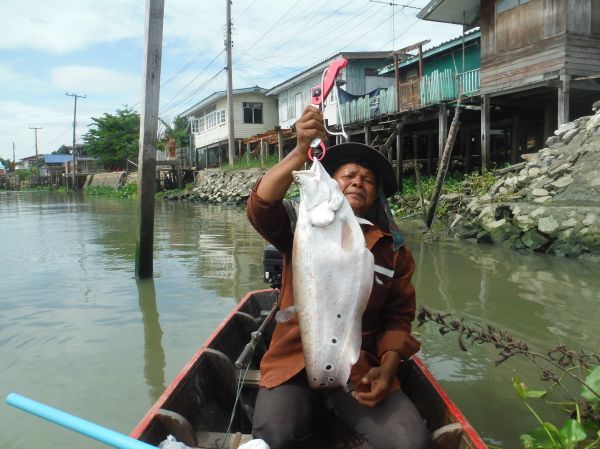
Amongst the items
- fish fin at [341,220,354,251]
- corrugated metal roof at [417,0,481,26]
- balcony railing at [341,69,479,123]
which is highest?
corrugated metal roof at [417,0,481,26]

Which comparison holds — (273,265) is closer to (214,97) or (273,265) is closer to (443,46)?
(443,46)

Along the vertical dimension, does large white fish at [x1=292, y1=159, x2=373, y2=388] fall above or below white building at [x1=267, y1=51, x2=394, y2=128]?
below

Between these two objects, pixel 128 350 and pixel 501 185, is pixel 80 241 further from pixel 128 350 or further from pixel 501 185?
pixel 501 185

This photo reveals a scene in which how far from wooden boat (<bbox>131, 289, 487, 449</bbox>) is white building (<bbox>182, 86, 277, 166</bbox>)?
3197 centimetres

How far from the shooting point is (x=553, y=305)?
6.92 metres

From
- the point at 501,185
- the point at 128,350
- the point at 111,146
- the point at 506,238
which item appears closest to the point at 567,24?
the point at 501,185

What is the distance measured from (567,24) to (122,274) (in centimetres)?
1281

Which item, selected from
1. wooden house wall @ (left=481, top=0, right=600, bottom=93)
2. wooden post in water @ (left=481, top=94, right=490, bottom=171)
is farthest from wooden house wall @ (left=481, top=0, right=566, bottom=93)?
wooden post in water @ (left=481, top=94, right=490, bottom=171)

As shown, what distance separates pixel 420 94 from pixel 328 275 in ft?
53.7

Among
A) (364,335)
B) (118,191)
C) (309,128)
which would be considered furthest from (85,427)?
(118,191)

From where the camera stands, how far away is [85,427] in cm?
188

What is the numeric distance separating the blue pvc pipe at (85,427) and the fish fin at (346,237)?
1096mm

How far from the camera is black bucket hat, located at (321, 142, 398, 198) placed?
2.72 meters

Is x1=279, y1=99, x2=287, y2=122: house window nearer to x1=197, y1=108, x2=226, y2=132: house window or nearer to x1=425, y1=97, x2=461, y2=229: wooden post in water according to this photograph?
x1=197, y1=108, x2=226, y2=132: house window
